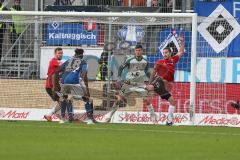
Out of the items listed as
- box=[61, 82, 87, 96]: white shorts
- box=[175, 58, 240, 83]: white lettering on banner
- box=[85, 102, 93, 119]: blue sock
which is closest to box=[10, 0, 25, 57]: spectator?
box=[61, 82, 87, 96]: white shorts

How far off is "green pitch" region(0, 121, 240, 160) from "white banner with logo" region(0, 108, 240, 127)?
2938 millimetres

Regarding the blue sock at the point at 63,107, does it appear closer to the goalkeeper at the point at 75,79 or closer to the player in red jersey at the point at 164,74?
the goalkeeper at the point at 75,79

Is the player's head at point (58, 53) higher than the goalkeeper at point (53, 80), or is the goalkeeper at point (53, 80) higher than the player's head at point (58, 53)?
the player's head at point (58, 53)

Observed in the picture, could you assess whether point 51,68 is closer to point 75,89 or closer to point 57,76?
point 57,76

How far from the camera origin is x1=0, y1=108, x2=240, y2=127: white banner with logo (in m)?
25.7

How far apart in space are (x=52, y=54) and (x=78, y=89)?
185cm

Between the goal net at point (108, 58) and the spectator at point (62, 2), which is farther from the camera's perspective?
the spectator at point (62, 2)

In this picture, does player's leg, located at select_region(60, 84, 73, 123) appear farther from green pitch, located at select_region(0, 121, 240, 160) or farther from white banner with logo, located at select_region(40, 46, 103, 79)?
green pitch, located at select_region(0, 121, 240, 160)

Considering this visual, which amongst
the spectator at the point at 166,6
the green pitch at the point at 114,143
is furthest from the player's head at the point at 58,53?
the spectator at the point at 166,6

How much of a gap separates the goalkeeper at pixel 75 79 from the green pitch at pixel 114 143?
302 centimetres

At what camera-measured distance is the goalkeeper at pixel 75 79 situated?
25500mm

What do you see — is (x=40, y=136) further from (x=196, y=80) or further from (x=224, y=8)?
(x=224, y=8)

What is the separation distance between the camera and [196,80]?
26.1 meters

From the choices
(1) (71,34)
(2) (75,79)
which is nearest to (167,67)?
(2) (75,79)
